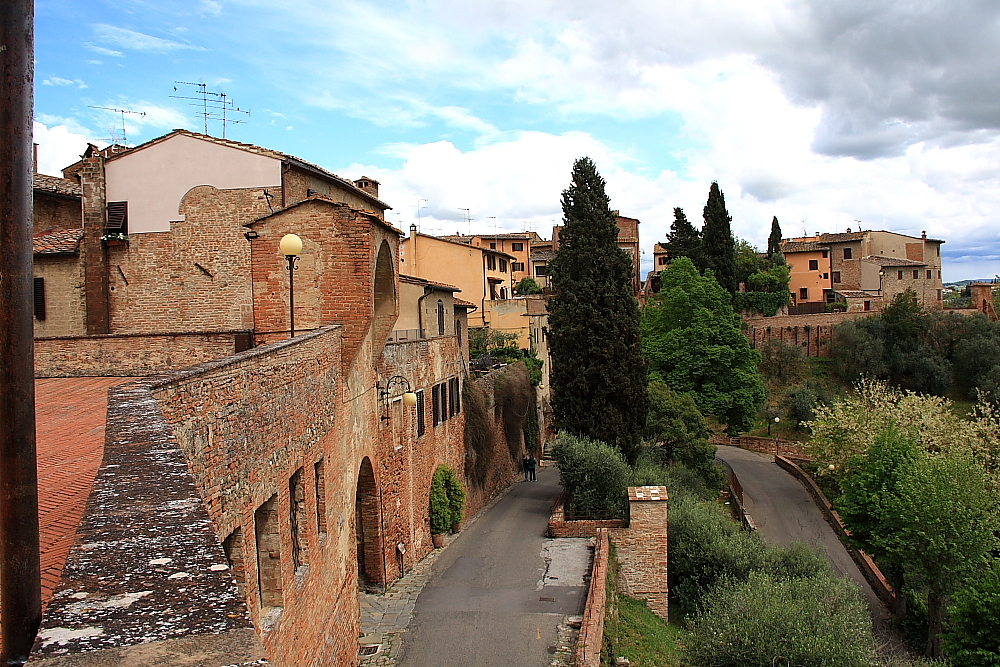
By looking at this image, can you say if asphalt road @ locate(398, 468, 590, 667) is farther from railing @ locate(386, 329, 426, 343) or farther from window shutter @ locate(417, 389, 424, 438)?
railing @ locate(386, 329, 426, 343)

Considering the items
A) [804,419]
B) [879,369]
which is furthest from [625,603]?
[879,369]

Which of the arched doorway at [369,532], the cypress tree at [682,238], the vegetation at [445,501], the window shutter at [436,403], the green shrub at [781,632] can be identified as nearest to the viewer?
the green shrub at [781,632]

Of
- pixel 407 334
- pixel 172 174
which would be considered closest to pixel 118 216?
pixel 172 174

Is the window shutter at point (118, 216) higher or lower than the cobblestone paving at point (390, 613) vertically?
higher

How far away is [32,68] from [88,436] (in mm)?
4971

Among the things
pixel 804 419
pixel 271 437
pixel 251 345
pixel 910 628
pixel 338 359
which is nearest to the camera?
pixel 271 437

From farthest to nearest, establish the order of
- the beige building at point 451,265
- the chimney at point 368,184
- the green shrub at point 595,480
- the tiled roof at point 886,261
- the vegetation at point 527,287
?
1. the tiled roof at point 886,261
2. the vegetation at point 527,287
3. the beige building at point 451,265
4. the chimney at point 368,184
5. the green shrub at point 595,480

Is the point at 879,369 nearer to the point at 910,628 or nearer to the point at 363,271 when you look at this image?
the point at 910,628

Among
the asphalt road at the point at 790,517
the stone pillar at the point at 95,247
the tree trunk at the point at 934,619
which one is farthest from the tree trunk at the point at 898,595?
the stone pillar at the point at 95,247

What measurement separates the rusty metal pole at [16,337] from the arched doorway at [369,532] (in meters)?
12.7

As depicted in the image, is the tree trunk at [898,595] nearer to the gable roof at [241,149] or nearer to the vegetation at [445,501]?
the vegetation at [445,501]

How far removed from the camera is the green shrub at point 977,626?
1620 centimetres

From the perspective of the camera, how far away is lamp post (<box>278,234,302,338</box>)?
1084cm

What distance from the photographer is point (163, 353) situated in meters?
14.1
